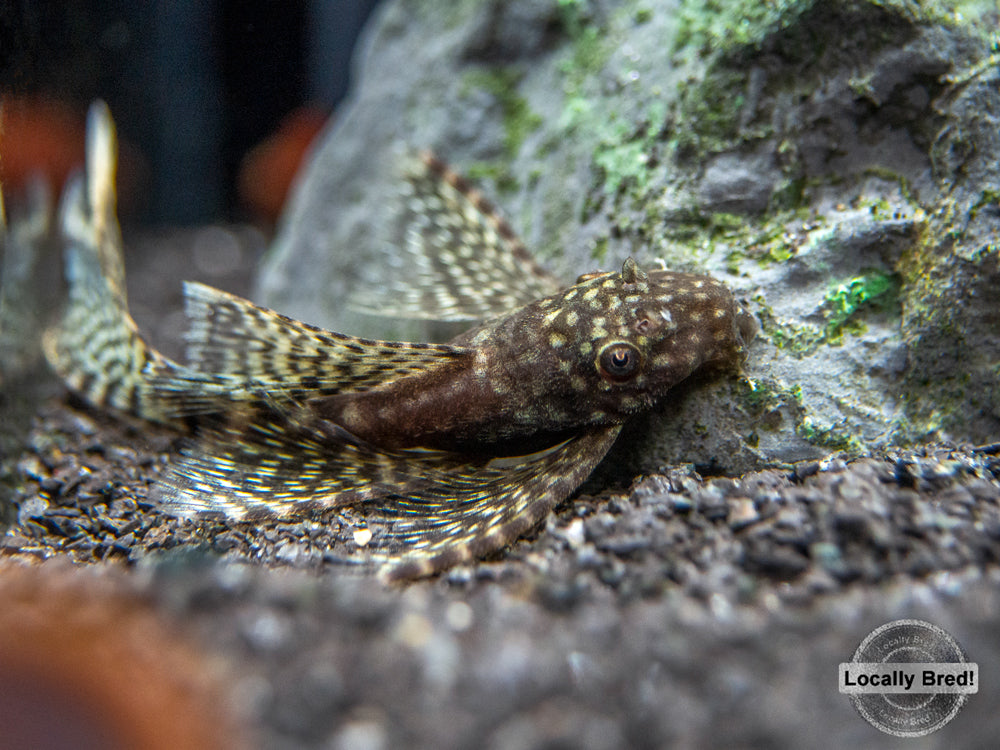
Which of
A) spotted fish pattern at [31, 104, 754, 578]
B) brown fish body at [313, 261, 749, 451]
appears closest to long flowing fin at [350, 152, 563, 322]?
spotted fish pattern at [31, 104, 754, 578]

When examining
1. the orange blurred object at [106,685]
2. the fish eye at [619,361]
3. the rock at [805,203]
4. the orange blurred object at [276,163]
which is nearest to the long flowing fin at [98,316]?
the rock at [805,203]

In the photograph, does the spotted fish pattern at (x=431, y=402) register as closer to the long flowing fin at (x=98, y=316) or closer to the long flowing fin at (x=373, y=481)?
the long flowing fin at (x=373, y=481)

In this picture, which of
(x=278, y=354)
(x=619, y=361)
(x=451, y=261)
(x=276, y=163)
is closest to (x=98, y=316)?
(x=278, y=354)

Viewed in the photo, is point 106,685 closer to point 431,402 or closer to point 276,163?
point 431,402

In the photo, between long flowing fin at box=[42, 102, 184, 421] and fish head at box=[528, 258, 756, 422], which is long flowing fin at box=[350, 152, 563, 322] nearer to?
fish head at box=[528, 258, 756, 422]

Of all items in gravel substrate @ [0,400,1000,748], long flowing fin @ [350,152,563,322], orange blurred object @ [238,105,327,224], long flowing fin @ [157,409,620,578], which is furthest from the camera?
orange blurred object @ [238,105,327,224]

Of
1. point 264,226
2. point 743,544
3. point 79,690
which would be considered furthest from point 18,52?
point 264,226
